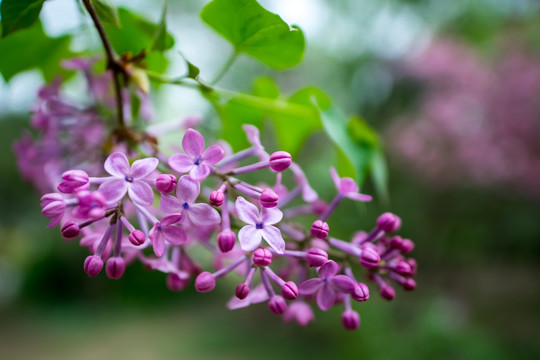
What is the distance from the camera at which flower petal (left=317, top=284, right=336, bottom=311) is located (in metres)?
0.31

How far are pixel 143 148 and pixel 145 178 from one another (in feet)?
0.39

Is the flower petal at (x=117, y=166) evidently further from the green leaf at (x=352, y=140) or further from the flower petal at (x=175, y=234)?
the green leaf at (x=352, y=140)

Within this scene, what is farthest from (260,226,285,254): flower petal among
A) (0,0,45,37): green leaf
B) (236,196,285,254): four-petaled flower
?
(0,0,45,37): green leaf

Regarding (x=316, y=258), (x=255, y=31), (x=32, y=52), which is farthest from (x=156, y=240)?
(x=32, y=52)

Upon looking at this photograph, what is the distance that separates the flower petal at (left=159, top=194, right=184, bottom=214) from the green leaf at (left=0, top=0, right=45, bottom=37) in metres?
0.19

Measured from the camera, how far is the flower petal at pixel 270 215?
0.95 feet

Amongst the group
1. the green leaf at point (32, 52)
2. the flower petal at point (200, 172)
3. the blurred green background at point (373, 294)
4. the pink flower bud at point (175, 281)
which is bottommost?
the blurred green background at point (373, 294)

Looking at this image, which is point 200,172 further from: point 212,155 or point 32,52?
point 32,52

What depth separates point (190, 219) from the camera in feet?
0.95

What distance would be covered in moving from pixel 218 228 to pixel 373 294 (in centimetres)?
238

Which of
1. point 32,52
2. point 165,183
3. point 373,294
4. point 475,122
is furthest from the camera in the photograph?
point 475,122

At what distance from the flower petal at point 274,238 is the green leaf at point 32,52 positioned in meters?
0.35

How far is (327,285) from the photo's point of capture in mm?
311

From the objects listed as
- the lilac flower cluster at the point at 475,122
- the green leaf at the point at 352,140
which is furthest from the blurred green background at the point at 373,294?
the green leaf at the point at 352,140
